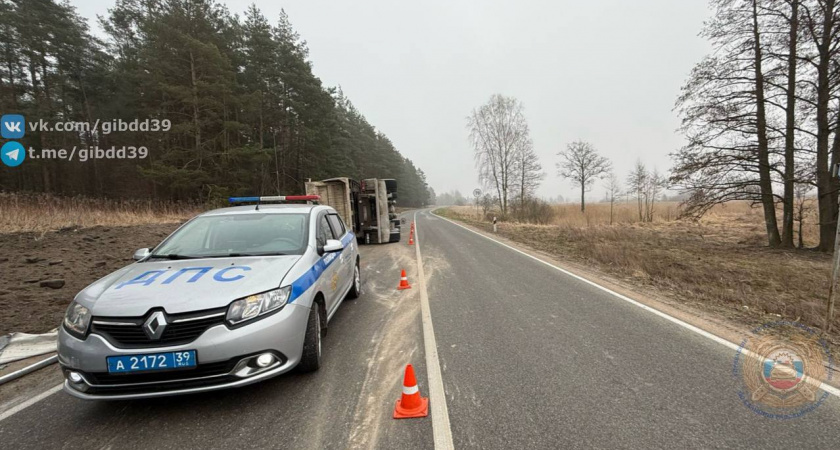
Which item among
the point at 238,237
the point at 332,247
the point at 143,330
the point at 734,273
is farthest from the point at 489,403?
the point at 734,273

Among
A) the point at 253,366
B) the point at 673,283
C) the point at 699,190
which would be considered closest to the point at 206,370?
the point at 253,366

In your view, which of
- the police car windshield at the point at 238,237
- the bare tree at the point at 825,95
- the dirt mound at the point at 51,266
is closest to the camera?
the police car windshield at the point at 238,237

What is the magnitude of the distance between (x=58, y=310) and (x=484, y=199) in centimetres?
3197

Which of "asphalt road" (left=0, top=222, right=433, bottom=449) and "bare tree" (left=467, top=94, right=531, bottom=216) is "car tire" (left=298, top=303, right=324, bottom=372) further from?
"bare tree" (left=467, top=94, right=531, bottom=216)

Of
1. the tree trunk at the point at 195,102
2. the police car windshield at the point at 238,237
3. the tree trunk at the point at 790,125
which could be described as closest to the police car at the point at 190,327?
the police car windshield at the point at 238,237

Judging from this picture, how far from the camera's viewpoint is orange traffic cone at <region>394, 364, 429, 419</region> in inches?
97.7

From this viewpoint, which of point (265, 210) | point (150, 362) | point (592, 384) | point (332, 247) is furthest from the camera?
point (265, 210)

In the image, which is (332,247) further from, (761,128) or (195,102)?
(195,102)

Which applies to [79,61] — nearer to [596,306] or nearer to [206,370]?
[206,370]

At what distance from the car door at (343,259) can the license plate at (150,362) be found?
2212mm

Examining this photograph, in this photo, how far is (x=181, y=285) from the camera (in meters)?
2.62

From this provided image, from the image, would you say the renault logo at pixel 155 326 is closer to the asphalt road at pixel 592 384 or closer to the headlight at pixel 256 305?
the headlight at pixel 256 305

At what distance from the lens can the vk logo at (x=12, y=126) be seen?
55.8 feet

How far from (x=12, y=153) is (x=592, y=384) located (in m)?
30.1
